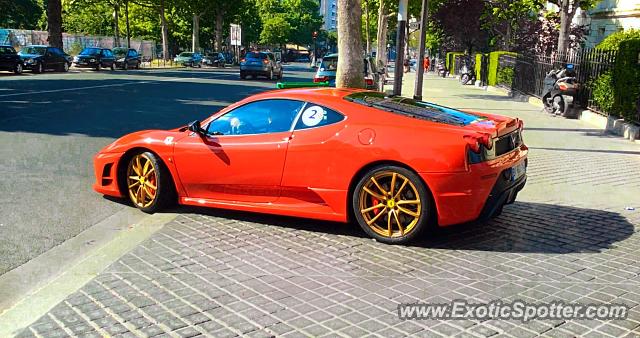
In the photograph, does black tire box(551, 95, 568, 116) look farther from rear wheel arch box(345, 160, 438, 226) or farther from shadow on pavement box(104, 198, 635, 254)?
rear wheel arch box(345, 160, 438, 226)

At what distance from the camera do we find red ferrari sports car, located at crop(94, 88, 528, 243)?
197 inches

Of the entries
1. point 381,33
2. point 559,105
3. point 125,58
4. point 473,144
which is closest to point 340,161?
point 473,144

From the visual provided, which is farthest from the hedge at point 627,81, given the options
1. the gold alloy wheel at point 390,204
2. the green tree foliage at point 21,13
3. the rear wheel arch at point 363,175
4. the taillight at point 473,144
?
the green tree foliage at point 21,13

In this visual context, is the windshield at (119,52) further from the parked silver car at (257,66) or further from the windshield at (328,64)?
the windshield at (328,64)

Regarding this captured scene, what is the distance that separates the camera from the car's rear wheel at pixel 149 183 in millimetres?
6180

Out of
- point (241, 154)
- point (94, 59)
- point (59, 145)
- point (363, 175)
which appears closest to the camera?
point (363, 175)

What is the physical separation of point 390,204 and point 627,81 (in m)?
9.62

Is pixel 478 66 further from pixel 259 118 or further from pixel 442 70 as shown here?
pixel 259 118

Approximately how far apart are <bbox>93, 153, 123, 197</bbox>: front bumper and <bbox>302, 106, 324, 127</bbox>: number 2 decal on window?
2182 millimetres

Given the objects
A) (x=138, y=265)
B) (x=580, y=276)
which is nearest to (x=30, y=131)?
(x=138, y=265)

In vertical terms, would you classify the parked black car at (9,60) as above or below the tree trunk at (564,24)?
below

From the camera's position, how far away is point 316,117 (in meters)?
5.58

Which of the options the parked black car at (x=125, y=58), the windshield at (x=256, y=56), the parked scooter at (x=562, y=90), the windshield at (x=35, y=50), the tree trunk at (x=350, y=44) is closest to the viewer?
the tree trunk at (x=350, y=44)

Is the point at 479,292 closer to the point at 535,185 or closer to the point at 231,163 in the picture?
the point at 231,163
